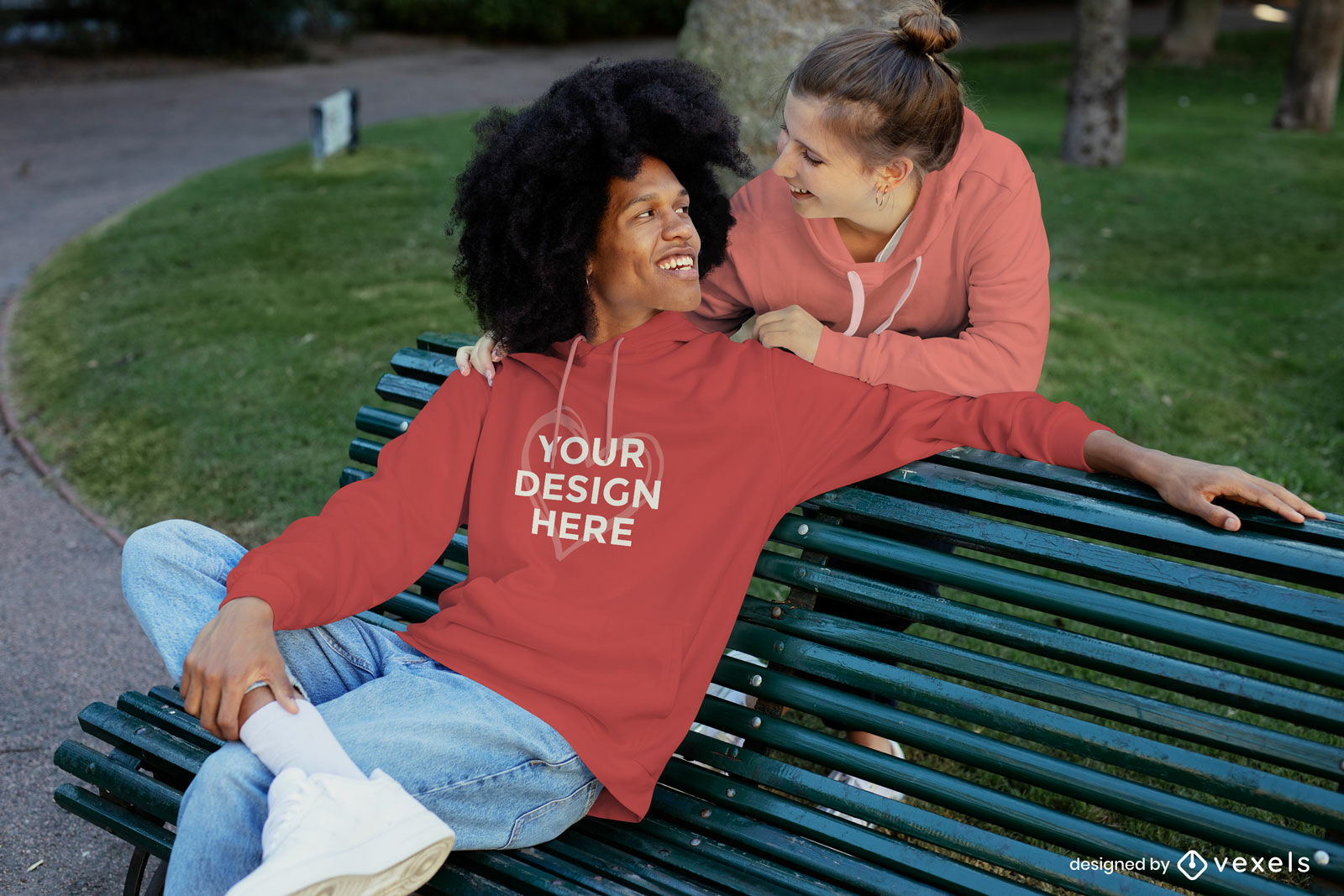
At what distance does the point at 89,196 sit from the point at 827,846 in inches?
393

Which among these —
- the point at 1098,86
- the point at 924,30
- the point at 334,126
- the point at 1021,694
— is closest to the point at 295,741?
the point at 1021,694

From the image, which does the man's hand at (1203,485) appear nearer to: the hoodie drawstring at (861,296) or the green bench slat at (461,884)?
the hoodie drawstring at (861,296)

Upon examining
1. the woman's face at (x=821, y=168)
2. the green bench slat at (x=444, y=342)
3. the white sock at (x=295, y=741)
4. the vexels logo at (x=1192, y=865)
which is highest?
the woman's face at (x=821, y=168)

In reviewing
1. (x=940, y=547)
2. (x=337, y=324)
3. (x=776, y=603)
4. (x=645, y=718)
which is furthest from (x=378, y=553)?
(x=337, y=324)

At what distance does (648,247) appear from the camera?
2631mm

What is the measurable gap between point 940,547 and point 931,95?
1.06 metres

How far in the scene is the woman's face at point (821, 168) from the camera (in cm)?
265

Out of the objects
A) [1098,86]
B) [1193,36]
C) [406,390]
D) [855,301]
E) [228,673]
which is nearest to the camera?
[228,673]

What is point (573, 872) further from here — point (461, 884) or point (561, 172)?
point (561, 172)

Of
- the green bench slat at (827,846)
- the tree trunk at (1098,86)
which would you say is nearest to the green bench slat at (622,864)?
the green bench slat at (827,846)

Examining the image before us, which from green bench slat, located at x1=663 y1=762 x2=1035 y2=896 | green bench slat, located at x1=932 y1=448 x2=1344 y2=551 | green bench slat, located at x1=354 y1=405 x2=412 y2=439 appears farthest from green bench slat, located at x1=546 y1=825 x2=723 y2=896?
green bench slat, located at x1=354 y1=405 x2=412 y2=439

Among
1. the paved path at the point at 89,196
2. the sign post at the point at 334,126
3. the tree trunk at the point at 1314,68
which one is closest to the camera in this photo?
the paved path at the point at 89,196

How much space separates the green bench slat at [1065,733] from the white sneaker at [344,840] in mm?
831

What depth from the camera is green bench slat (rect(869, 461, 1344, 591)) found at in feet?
6.95
